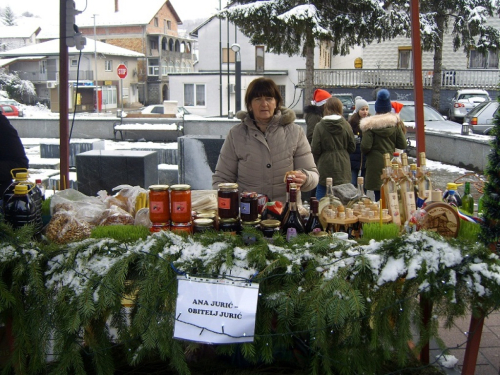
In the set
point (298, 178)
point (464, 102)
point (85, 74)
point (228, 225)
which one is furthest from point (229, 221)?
point (85, 74)

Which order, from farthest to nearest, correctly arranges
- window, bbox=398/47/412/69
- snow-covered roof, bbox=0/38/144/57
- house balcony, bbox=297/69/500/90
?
1. window, bbox=398/47/412/69
2. house balcony, bbox=297/69/500/90
3. snow-covered roof, bbox=0/38/144/57

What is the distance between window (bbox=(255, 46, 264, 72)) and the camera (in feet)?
115

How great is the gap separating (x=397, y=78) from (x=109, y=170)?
27.0m

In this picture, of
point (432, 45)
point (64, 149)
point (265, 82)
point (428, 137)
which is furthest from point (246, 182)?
point (432, 45)

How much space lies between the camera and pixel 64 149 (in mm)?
4797

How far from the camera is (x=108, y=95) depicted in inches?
1857

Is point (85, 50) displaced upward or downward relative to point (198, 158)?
upward

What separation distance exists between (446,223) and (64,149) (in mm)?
3389

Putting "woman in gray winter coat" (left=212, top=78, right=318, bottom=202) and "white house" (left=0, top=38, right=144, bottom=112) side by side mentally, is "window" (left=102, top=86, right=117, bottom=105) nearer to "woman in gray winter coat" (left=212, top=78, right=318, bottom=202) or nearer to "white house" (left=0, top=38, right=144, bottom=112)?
"white house" (left=0, top=38, right=144, bottom=112)

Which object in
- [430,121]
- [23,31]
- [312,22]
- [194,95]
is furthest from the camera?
[23,31]

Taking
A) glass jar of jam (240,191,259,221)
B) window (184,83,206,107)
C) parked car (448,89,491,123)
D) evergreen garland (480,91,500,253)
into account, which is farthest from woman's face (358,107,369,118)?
window (184,83,206,107)

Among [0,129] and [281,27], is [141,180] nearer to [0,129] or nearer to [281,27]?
[0,129]

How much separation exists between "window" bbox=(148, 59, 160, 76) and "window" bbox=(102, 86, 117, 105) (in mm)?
6971

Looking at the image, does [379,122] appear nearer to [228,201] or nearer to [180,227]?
[228,201]
